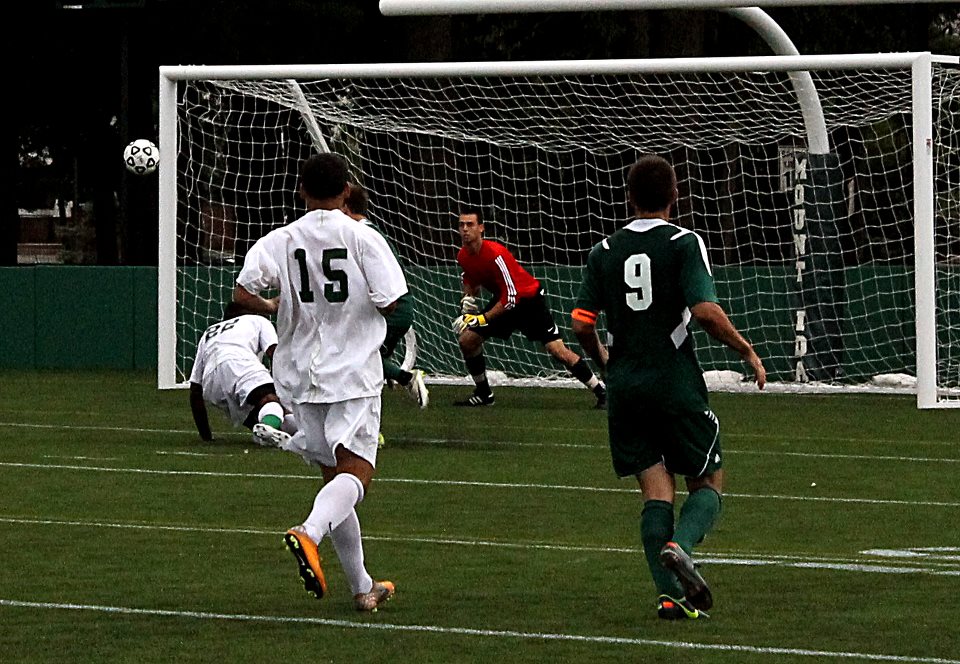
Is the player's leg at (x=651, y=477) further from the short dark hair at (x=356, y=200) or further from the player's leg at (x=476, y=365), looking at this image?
the player's leg at (x=476, y=365)

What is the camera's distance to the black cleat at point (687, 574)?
802 centimetres

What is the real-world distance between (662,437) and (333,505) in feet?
4.19

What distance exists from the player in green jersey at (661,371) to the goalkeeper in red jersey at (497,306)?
11353mm

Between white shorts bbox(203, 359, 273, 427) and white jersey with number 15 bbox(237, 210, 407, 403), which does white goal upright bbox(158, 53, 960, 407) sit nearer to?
white shorts bbox(203, 359, 273, 427)

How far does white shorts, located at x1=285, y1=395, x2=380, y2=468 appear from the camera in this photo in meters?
8.65

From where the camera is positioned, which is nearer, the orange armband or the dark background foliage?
the orange armband

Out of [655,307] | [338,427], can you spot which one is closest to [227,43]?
[338,427]

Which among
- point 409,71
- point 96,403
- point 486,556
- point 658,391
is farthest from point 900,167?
point 658,391

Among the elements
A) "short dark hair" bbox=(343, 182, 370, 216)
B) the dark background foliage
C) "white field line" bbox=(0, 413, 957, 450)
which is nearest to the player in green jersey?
"short dark hair" bbox=(343, 182, 370, 216)

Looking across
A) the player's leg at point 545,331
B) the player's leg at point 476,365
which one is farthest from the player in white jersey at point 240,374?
the player's leg at point 545,331

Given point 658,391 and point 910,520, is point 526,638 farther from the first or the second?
point 910,520

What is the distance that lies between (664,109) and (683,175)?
90cm

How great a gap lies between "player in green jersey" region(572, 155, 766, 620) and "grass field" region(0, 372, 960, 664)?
1.19ft

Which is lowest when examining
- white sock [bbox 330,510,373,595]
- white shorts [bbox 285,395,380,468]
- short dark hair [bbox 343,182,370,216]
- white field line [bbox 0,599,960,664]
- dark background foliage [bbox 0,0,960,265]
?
white field line [bbox 0,599,960,664]
